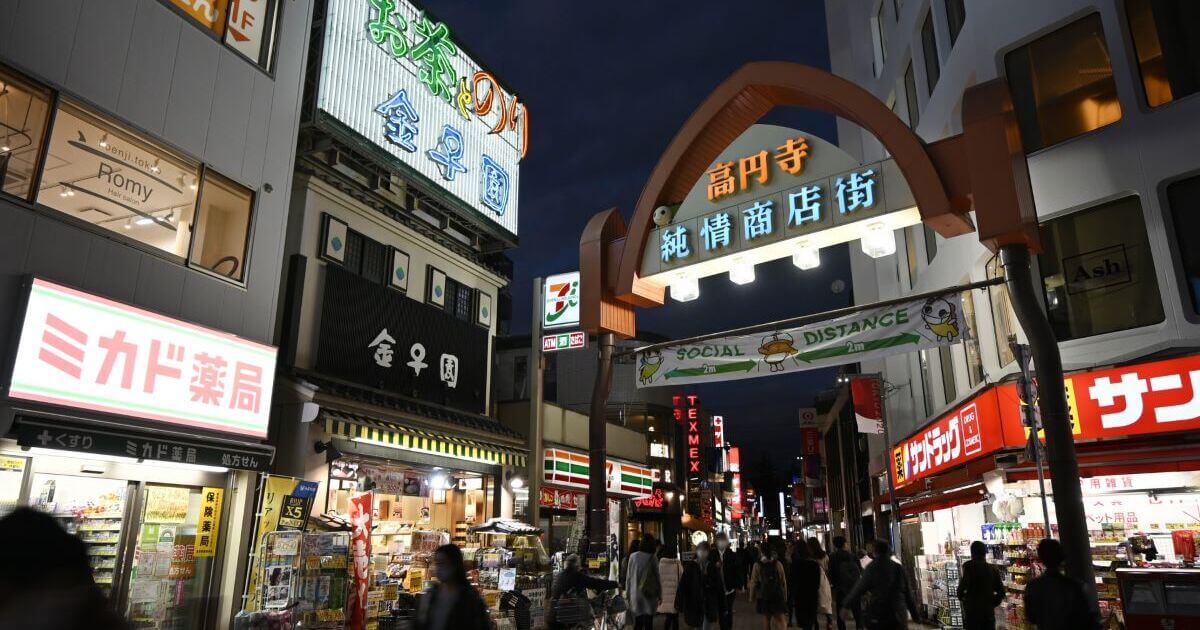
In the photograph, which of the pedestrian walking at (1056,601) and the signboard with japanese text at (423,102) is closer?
the pedestrian walking at (1056,601)

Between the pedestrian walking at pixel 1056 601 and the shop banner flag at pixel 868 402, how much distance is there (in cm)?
1439

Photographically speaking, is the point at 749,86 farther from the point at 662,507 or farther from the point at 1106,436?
the point at 662,507

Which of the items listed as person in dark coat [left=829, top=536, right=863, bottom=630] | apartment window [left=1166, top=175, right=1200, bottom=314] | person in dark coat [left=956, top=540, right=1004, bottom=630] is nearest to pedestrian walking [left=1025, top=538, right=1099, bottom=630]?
person in dark coat [left=956, top=540, right=1004, bottom=630]

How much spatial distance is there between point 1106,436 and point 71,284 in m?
13.3

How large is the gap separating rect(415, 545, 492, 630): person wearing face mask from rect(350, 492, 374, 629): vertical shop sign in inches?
316

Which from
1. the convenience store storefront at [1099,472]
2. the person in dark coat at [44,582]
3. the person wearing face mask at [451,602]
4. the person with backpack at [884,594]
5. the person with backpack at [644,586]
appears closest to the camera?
the person in dark coat at [44,582]

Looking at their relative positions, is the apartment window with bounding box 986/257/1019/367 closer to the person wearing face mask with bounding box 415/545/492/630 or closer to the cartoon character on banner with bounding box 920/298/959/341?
the cartoon character on banner with bounding box 920/298/959/341

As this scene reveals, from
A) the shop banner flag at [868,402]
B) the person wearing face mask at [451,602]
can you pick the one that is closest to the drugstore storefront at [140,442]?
the person wearing face mask at [451,602]

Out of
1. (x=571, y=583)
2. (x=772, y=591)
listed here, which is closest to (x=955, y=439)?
(x=772, y=591)

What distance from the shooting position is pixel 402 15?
734 inches

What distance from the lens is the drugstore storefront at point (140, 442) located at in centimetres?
820

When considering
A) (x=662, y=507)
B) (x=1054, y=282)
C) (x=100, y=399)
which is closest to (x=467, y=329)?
(x=100, y=399)

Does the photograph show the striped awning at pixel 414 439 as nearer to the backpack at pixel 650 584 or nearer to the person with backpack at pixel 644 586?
the person with backpack at pixel 644 586

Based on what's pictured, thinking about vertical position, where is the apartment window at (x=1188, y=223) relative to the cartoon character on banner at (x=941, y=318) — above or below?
above
